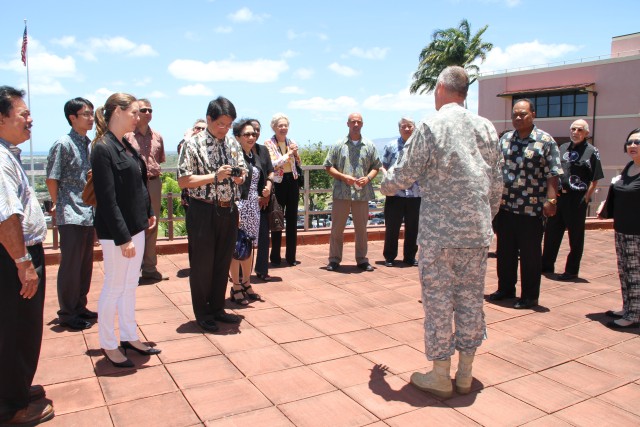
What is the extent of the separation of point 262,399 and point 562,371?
6.47ft

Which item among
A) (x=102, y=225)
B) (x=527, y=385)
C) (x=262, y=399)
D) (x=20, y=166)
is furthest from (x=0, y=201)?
(x=527, y=385)

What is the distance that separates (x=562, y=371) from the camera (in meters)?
3.46

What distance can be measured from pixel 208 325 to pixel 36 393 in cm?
143

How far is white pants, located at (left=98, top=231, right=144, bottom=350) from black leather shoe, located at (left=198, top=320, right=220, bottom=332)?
2.38 feet

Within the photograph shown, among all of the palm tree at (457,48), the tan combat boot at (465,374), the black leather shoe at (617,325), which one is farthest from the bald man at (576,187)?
the palm tree at (457,48)

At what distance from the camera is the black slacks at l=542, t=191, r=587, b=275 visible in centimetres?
600

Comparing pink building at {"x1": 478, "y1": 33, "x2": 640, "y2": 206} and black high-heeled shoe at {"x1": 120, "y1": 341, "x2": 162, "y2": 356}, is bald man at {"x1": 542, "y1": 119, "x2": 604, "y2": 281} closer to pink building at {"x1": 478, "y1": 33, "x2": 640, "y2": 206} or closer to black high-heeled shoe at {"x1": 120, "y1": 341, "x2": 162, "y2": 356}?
black high-heeled shoe at {"x1": 120, "y1": 341, "x2": 162, "y2": 356}

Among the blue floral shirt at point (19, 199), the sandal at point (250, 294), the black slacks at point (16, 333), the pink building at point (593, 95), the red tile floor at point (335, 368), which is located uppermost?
the pink building at point (593, 95)

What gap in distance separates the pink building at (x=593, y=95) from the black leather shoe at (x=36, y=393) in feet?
124

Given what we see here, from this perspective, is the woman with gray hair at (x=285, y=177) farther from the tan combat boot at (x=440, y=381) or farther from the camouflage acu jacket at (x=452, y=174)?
the tan combat boot at (x=440, y=381)

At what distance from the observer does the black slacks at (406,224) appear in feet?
21.8

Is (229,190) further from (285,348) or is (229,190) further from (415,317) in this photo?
(415,317)

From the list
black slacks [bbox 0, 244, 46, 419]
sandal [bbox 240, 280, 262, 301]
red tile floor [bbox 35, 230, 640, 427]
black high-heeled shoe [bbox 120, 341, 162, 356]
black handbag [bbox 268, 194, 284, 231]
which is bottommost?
red tile floor [bbox 35, 230, 640, 427]

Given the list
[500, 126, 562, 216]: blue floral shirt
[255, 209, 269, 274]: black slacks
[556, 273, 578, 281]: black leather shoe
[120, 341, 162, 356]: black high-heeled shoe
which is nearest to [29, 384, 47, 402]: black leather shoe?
[120, 341, 162, 356]: black high-heeled shoe
